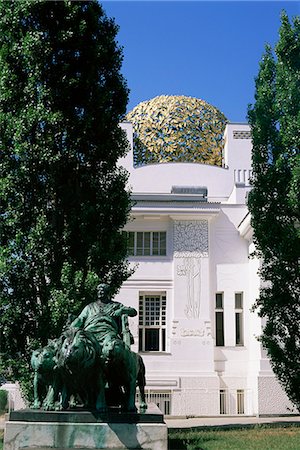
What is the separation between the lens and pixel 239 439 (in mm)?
12477

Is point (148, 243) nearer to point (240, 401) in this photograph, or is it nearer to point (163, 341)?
point (163, 341)

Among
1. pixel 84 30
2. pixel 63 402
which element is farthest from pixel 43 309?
pixel 84 30

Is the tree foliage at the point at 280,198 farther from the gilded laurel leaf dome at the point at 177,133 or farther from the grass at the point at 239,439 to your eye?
the gilded laurel leaf dome at the point at 177,133

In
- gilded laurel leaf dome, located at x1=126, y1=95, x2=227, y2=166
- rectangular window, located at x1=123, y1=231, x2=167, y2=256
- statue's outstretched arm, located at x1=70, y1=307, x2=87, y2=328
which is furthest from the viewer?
gilded laurel leaf dome, located at x1=126, y1=95, x2=227, y2=166

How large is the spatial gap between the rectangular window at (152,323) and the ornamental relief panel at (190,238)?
1872mm

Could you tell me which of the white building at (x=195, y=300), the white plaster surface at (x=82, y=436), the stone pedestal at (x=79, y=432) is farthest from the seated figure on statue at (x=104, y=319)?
the white building at (x=195, y=300)

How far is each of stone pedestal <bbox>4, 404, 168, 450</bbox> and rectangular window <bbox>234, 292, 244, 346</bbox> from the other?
14709 mm

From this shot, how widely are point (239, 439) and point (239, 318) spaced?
10645 mm

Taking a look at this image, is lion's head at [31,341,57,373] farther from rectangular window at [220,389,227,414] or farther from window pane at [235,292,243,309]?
window pane at [235,292,243,309]

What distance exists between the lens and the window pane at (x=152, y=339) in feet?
74.1

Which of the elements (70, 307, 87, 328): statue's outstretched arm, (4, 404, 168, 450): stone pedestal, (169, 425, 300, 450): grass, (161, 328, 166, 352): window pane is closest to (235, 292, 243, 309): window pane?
(161, 328, 166, 352): window pane

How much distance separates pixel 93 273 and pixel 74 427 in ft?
16.8

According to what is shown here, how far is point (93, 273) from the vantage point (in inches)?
513

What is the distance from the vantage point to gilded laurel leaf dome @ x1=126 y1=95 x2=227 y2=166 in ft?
86.0
